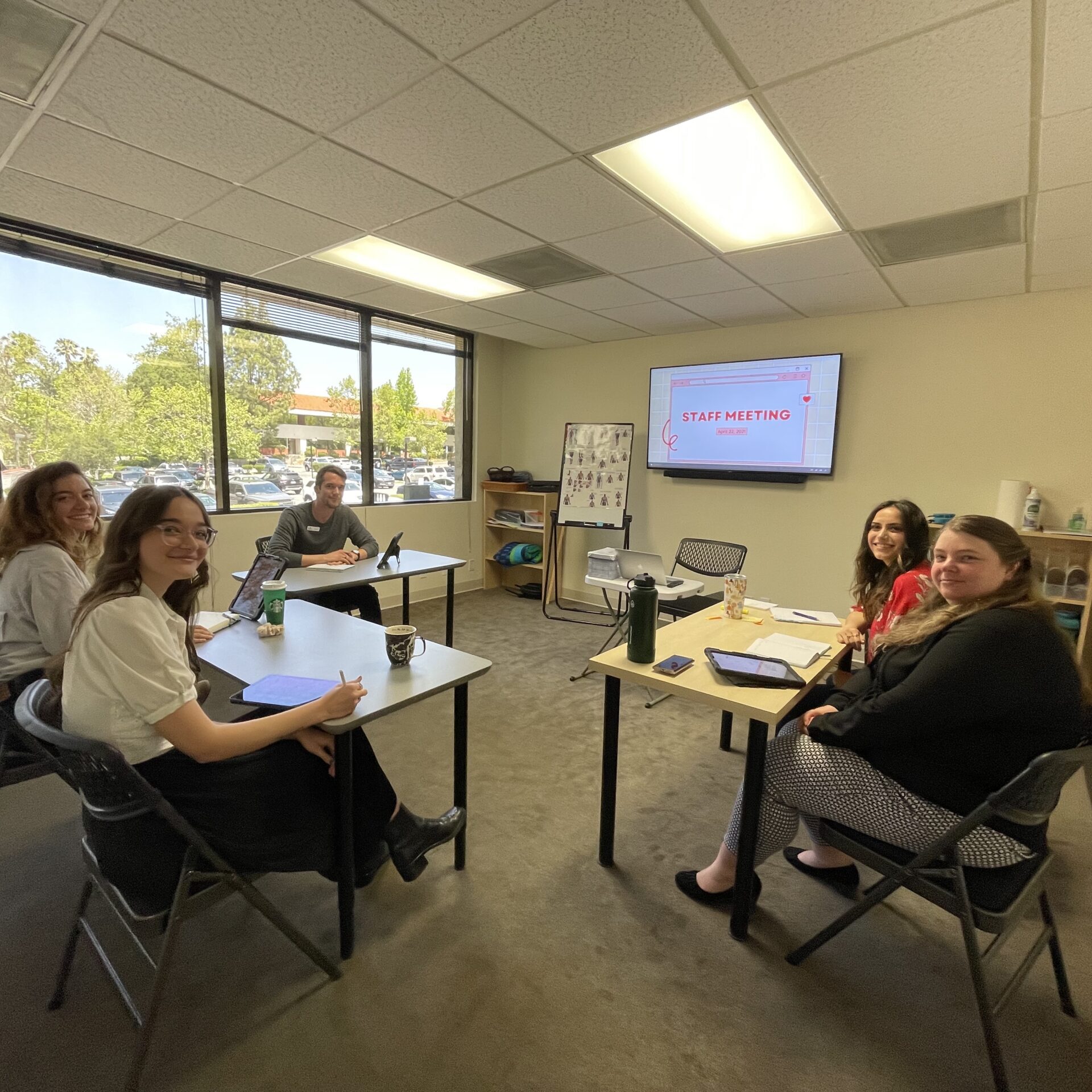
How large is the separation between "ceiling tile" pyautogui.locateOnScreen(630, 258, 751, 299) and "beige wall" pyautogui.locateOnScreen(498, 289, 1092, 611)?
1083 millimetres

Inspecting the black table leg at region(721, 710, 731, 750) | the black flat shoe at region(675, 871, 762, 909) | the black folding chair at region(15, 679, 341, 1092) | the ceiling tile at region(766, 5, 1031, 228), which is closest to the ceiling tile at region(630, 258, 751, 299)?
the ceiling tile at region(766, 5, 1031, 228)

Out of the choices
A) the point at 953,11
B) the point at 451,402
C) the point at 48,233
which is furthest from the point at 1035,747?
the point at 451,402

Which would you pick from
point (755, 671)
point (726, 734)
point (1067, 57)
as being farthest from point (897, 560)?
point (1067, 57)

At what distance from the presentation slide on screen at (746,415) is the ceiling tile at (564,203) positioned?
223 cm

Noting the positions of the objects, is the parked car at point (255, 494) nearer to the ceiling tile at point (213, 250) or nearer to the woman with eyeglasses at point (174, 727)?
the ceiling tile at point (213, 250)

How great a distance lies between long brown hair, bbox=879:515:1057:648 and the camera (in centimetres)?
146

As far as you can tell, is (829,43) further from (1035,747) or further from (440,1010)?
(440,1010)

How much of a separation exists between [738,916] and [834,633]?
112cm

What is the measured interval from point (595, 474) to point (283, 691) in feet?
13.5

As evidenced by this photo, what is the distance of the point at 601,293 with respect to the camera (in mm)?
3924

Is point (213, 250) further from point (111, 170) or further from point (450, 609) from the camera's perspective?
point (450, 609)

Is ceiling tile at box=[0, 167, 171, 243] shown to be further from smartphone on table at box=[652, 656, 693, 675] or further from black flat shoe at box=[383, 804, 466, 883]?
smartphone on table at box=[652, 656, 693, 675]

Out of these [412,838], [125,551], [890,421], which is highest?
[890,421]

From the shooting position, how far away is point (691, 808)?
2.41 metres
